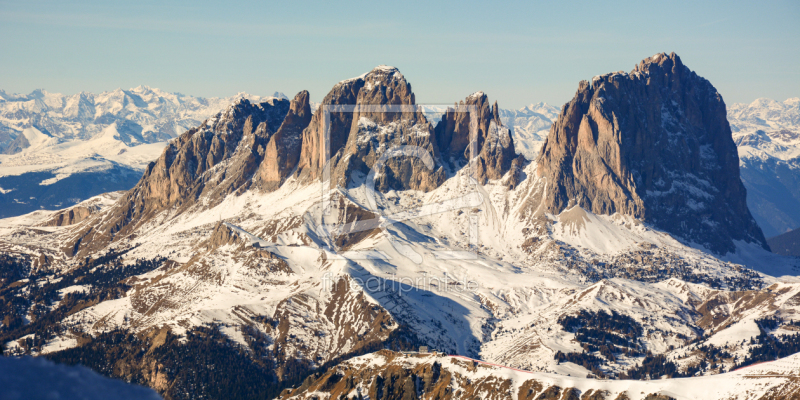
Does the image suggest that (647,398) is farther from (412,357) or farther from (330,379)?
(330,379)

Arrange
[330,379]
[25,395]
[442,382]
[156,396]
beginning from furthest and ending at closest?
1. [330,379]
2. [442,382]
3. [156,396]
4. [25,395]

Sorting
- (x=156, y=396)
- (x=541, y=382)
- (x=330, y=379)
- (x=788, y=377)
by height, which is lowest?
(x=330, y=379)

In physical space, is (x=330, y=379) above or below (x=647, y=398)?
below

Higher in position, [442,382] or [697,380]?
[697,380]

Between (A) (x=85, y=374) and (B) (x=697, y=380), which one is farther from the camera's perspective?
(B) (x=697, y=380)

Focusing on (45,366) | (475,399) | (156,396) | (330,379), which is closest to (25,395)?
(45,366)

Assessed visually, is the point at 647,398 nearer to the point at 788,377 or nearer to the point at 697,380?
the point at 697,380

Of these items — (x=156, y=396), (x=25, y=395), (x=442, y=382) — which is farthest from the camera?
(x=442, y=382)

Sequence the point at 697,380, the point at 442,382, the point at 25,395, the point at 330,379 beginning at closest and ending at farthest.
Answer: the point at 25,395 → the point at 697,380 → the point at 442,382 → the point at 330,379

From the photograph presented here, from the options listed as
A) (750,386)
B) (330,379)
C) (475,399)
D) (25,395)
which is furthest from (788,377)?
(25,395)
